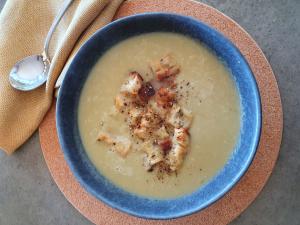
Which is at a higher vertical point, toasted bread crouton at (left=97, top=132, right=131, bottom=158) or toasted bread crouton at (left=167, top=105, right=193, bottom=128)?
toasted bread crouton at (left=167, top=105, right=193, bottom=128)

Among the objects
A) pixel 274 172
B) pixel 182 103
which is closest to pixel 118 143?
pixel 182 103

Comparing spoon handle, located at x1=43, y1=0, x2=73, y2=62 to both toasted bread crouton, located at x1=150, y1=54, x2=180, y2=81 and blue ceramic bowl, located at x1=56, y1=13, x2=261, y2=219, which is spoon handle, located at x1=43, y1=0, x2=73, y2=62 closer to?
blue ceramic bowl, located at x1=56, y1=13, x2=261, y2=219

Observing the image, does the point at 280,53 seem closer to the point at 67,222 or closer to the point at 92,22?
the point at 92,22

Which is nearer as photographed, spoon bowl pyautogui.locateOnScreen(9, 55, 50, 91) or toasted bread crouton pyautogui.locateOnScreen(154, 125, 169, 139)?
toasted bread crouton pyautogui.locateOnScreen(154, 125, 169, 139)

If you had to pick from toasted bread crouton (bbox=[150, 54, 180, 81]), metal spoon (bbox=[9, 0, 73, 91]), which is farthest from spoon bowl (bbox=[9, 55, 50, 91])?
toasted bread crouton (bbox=[150, 54, 180, 81])

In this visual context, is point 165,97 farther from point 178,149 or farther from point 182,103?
point 178,149

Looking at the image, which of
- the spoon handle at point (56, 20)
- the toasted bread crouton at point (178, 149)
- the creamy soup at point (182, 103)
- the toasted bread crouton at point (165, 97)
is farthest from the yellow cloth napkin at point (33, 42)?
the toasted bread crouton at point (178, 149)

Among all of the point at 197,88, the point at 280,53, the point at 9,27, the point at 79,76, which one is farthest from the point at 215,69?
the point at 9,27
